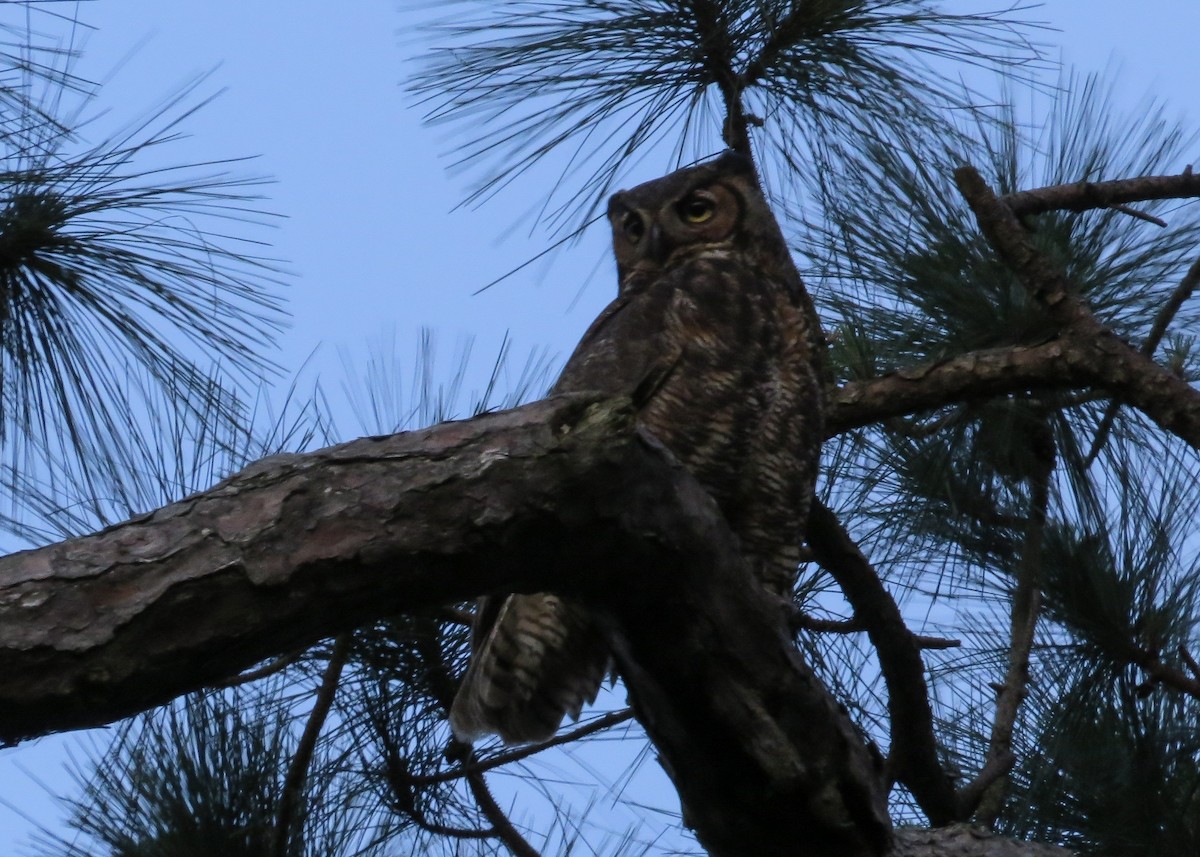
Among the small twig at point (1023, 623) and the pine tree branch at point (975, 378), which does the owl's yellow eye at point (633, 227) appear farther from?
the small twig at point (1023, 623)

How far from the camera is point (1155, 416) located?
6.99 feet

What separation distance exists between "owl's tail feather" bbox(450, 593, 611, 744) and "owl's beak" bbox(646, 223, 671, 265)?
2.51 ft

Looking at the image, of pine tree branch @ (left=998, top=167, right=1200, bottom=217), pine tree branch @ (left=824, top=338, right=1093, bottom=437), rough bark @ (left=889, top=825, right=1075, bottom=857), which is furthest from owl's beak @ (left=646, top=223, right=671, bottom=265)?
rough bark @ (left=889, top=825, right=1075, bottom=857)

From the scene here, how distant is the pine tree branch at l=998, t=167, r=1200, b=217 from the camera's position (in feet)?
7.33

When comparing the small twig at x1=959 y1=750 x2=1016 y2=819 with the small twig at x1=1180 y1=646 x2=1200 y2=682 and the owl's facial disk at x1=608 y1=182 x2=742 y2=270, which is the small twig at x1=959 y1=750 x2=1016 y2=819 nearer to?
the small twig at x1=1180 y1=646 x2=1200 y2=682

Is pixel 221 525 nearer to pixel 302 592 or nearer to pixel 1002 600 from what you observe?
pixel 302 592

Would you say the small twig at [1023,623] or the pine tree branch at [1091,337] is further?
the small twig at [1023,623]

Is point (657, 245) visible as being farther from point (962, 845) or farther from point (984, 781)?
point (962, 845)

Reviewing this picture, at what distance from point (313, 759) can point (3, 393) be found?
821 millimetres

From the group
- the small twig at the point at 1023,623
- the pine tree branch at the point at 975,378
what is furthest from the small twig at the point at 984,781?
the pine tree branch at the point at 975,378

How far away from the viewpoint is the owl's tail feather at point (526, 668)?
6.94 feet

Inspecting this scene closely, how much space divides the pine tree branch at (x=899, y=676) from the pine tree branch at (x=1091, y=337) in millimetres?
473

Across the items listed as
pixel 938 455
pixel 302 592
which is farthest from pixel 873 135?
pixel 302 592

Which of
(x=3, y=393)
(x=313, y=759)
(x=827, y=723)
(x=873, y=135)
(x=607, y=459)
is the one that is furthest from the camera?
(x=873, y=135)
